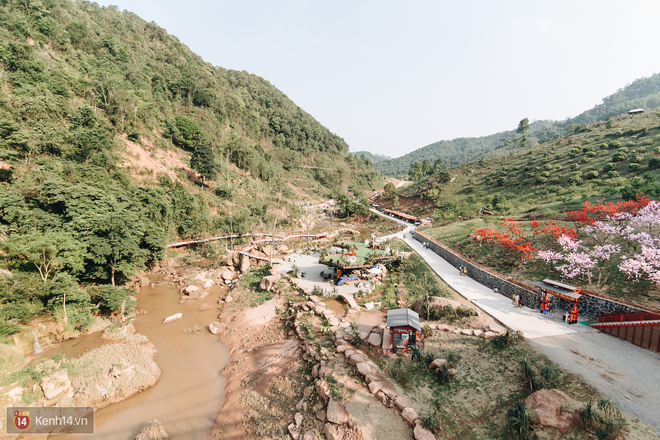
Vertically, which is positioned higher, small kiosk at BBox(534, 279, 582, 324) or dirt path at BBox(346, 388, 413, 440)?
small kiosk at BBox(534, 279, 582, 324)

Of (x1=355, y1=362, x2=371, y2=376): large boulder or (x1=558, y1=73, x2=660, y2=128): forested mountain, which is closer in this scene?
(x1=355, y1=362, x2=371, y2=376): large boulder

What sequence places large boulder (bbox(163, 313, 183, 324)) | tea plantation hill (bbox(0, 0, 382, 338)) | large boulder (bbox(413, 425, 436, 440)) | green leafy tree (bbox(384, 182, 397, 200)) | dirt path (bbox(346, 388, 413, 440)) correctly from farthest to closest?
green leafy tree (bbox(384, 182, 397, 200)), large boulder (bbox(163, 313, 183, 324)), tea plantation hill (bbox(0, 0, 382, 338)), dirt path (bbox(346, 388, 413, 440)), large boulder (bbox(413, 425, 436, 440))

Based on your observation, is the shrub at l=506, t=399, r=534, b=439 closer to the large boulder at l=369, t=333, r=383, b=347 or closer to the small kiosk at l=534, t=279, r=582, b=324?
the large boulder at l=369, t=333, r=383, b=347

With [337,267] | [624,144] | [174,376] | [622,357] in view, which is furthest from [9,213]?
[624,144]

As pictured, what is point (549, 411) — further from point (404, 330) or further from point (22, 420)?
point (22, 420)

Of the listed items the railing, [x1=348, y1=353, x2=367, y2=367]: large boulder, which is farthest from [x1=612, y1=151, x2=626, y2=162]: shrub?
[x1=348, y1=353, x2=367, y2=367]: large boulder

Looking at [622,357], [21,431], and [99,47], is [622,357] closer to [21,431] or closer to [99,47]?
[21,431]

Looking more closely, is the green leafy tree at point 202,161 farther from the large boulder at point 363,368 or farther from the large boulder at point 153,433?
the large boulder at point 363,368
